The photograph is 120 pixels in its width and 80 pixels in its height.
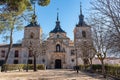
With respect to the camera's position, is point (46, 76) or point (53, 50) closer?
point (46, 76)

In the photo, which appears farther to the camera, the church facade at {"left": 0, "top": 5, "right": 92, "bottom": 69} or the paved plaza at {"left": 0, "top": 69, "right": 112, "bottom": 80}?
the church facade at {"left": 0, "top": 5, "right": 92, "bottom": 69}

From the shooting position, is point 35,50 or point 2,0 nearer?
point 2,0

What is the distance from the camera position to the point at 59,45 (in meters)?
57.6

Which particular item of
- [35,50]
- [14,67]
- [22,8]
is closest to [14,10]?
[22,8]

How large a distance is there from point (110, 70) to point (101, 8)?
10.7 m

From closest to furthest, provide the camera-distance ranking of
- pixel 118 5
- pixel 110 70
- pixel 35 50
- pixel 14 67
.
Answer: pixel 118 5
pixel 110 70
pixel 35 50
pixel 14 67

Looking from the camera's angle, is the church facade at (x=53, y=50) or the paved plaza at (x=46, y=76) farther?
the church facade at (x=53, y=50)

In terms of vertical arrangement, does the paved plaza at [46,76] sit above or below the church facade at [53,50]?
below

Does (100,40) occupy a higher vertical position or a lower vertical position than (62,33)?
lower

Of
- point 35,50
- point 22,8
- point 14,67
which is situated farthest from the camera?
point 14,67

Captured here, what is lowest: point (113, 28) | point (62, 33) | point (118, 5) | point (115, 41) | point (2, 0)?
point (115, 41)

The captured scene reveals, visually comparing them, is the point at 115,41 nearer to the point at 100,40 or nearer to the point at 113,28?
the point at 113,28

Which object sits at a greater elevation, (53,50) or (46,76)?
(53,50)

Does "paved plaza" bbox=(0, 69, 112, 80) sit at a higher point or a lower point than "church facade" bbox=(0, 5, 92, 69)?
lower
